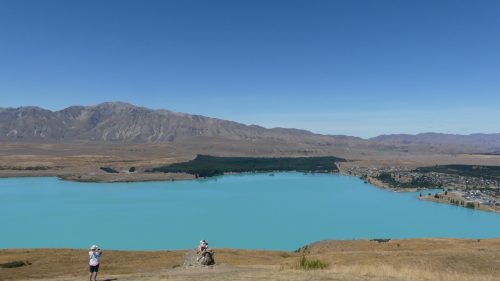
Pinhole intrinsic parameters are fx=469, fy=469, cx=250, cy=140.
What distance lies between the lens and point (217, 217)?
9669cm

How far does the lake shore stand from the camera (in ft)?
66.2

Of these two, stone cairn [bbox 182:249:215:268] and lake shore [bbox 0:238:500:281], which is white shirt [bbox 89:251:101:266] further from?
stone cairn [bbox 182:249:215:268]

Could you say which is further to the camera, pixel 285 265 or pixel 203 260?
pixel 285 265

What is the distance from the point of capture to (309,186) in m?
161

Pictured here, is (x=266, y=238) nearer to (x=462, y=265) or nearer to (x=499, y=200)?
(x=462, y=265)

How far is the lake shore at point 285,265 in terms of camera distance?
20188mm

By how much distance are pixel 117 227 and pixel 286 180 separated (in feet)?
348

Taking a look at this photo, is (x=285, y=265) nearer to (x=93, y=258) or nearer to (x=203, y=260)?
(x=203, y=260)

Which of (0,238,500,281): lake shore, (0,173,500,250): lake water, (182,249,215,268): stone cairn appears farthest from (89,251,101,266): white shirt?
(0,173,500,250): lake water

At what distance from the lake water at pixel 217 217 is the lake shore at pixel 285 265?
2403cm

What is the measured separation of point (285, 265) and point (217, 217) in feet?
233

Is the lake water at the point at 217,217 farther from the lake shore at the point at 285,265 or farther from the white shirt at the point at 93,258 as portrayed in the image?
the white shirt at the point at 93,258

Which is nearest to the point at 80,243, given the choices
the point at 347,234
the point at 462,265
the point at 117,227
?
the point at 117,227

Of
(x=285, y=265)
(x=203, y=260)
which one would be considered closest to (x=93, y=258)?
(x=203, y=260)
